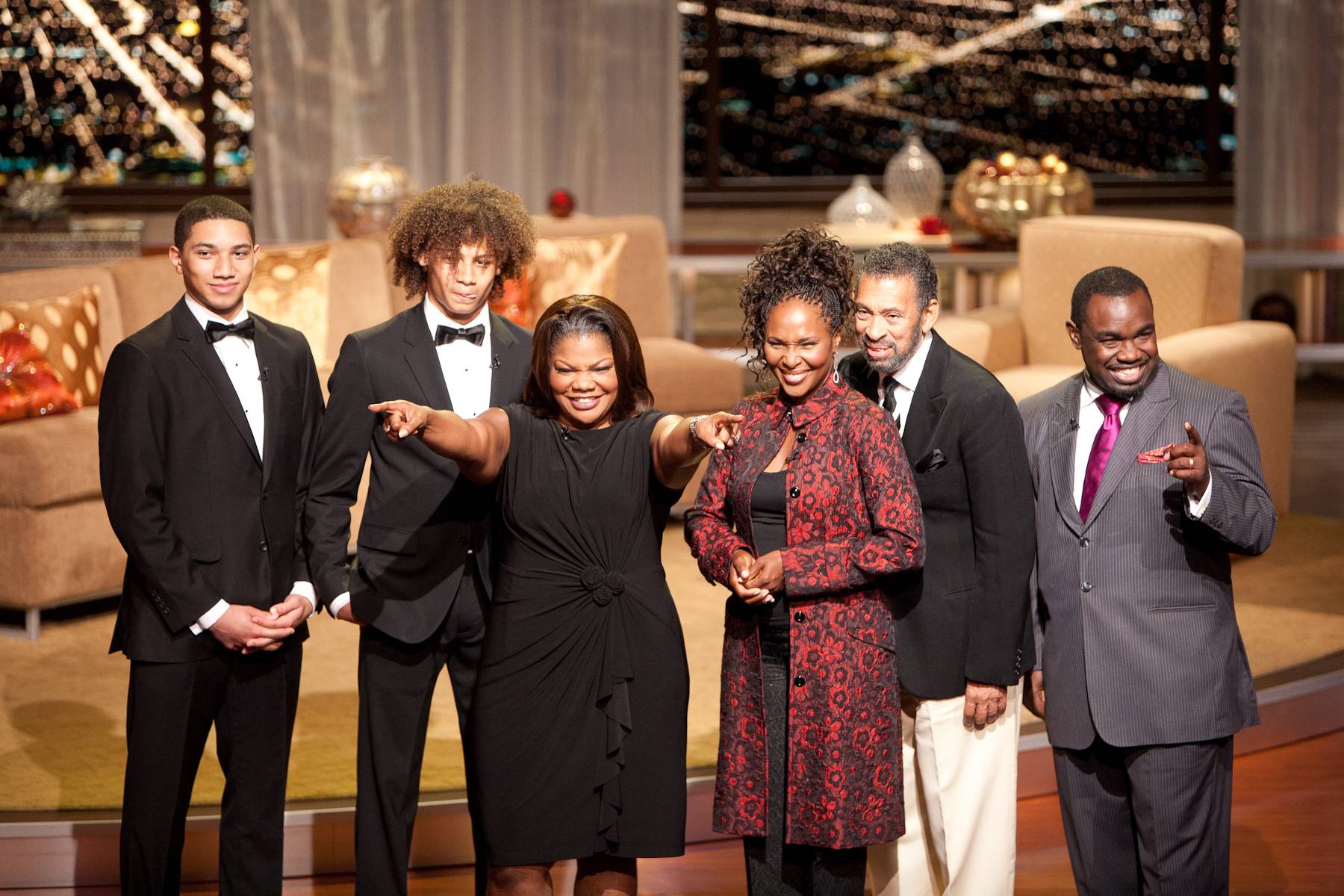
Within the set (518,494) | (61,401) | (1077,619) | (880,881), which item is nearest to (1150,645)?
(1077,619)

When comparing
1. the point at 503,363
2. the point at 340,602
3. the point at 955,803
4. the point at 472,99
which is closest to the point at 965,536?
the point at 955,803

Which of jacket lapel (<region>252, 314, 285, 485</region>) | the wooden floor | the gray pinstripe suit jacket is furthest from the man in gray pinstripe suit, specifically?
jacket lapel (<region>252, 314, 285, 485</region>)

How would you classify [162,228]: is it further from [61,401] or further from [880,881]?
[880,881]

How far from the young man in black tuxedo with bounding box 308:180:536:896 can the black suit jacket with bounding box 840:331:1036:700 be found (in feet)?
2.38

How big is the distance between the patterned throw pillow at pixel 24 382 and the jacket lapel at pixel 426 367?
2.73 m

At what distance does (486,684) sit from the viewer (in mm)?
2668

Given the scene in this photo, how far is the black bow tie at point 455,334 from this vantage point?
286cm

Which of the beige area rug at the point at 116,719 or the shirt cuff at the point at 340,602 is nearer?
the shirt cuff at the point at 340,602

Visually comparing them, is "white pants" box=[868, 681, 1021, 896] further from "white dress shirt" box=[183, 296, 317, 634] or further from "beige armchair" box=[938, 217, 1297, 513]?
"beige armchair" box=[938, 217, 1297, 513]

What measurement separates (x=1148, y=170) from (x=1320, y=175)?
91 cm

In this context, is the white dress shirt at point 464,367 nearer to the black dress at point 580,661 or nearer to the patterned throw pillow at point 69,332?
the black dress at point 580,661

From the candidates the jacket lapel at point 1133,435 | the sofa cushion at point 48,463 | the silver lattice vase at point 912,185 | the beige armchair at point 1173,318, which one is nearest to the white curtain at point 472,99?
the silver lattice vase at point 912,185

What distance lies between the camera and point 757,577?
8.17 ft

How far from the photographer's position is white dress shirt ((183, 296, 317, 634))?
110 inches
